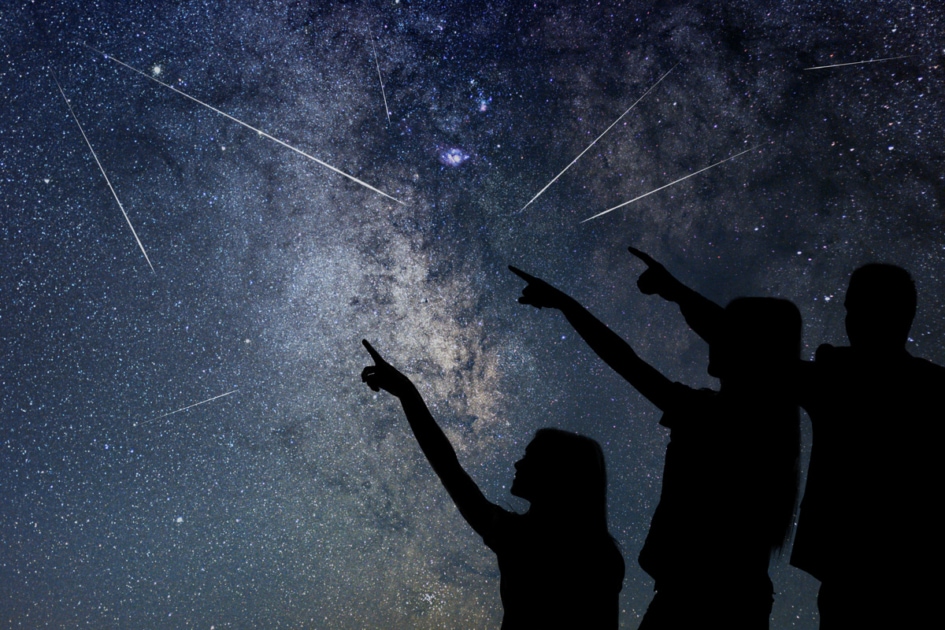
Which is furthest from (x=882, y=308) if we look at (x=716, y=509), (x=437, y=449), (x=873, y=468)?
(x=437, y=449)

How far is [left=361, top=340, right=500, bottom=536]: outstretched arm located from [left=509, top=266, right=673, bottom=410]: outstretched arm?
19.7 inches

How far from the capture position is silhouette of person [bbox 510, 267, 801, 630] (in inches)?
55.7

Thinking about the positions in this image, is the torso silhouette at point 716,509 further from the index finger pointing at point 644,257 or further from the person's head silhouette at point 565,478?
the index finger pointing at point 644,257

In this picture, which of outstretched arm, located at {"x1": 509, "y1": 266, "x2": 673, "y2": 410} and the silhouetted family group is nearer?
the silhouetted family group

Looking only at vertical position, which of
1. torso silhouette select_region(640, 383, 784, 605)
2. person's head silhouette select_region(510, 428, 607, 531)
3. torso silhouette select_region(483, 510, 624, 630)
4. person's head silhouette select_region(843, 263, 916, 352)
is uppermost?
person's head silhouette select_region(843, 263, 916, 352)

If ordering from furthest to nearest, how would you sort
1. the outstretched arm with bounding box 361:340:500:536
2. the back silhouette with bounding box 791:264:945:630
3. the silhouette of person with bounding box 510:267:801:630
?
the outstretched arm with bounding box 361:340:500:536 < the silhouette of person with bounding box 510:267:801:630 < the back silhouette with bounding box 791:264:945:630

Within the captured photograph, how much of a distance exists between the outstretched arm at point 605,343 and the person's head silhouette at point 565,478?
11.2 inches

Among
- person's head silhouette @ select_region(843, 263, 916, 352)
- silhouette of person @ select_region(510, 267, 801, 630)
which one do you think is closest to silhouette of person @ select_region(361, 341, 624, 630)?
silhouette of person @ select_region(510, 267, 801, 630)

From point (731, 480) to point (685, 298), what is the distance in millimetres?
588

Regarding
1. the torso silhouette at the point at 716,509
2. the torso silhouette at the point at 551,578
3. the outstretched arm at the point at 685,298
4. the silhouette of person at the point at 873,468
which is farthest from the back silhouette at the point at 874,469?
the torso silhouette at the point at 551,578

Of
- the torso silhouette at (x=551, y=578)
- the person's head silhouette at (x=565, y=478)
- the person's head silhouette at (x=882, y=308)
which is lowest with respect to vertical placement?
the torso silhouette at (x=551, y=578)

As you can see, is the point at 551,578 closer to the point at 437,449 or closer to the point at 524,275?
the point at 437,449

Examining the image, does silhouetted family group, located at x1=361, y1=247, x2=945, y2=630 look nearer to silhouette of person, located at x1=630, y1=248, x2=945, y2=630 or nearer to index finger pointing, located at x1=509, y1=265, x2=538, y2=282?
silhouette of person, located at x1=630, y1=248, x2=945, y2=630

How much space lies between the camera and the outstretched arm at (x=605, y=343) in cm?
168
